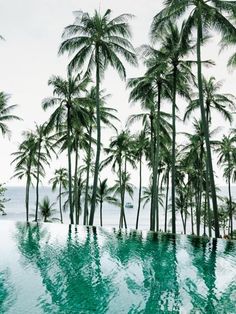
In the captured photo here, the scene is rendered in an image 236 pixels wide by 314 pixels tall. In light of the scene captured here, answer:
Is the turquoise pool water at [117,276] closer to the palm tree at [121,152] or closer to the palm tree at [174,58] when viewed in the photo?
the palm tree at [174,58]

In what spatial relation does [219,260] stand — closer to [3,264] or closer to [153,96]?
[3,264]

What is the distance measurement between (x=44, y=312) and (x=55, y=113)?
20.0 meters

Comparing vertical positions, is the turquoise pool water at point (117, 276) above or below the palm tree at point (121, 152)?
below

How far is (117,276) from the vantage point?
8.64 metres

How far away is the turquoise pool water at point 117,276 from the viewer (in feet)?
21.6

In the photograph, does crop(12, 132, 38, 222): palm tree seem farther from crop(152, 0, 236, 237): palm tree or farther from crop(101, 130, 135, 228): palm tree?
crop(152, 0, 236, 237): palm tree

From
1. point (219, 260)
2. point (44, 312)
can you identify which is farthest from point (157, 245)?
point (44, 312)

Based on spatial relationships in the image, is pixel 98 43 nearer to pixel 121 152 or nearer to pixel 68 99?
pixel 68 99

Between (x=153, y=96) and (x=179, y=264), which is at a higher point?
(x=153, y=96)

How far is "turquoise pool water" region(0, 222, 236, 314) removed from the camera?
259 inches

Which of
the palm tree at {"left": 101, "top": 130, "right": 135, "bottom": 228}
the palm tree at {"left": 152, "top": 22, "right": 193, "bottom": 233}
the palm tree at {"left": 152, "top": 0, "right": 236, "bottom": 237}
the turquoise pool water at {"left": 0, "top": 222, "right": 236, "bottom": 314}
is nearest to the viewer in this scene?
the turquoise pool water at {"left": 0, "top": 222, "right": 236, "bottom": 314}

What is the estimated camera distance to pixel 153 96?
81.4 ft

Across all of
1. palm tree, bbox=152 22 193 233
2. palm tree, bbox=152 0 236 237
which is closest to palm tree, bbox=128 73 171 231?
palm tree, bbox=152 22 193 233

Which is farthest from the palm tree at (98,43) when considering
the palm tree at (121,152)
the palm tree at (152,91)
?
the palm tree at (121,152)
